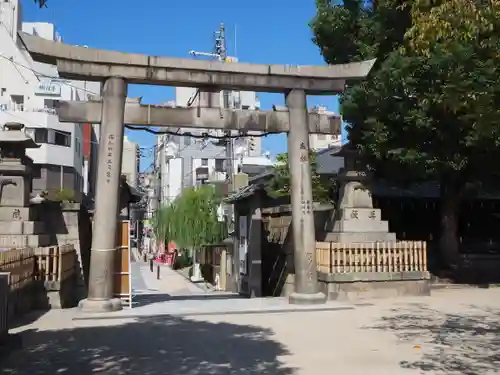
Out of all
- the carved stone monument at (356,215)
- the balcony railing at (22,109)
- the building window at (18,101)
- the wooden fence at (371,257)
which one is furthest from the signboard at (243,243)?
the building window at (18,101)

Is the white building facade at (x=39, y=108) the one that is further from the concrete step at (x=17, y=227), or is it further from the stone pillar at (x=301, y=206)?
the stone pillar at (x=301, y=206)

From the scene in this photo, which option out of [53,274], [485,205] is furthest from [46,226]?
[485,205]

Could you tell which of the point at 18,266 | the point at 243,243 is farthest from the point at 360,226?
the point at 18,266

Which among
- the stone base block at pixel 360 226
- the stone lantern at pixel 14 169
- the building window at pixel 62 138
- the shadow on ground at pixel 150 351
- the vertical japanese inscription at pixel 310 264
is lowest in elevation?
the shadow on ground at pixel 150 351

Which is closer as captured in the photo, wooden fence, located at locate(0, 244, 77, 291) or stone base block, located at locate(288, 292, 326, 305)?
wooden fence, located at locate(0, 244, 77, 291)

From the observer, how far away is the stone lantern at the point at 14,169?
13.7m

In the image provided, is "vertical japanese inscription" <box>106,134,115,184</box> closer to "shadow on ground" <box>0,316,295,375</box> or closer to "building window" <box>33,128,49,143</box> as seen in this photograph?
"shadow on ground" <box>0,316,295,375</box>

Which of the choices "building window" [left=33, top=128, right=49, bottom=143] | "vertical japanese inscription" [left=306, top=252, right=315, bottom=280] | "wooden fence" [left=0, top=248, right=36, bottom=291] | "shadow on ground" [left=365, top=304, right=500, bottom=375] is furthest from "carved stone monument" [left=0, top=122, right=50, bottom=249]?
"building window" [left=33, top=128, right=49, bottom=143]

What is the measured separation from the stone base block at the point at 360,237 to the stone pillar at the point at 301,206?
59.2 inches

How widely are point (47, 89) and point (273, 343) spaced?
37152 mm

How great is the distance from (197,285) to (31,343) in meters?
25.1

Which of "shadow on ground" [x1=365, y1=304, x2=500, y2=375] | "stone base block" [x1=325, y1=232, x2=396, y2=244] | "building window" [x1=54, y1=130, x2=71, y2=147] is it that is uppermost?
"building window" [x1=54, y1=130, x2=71, y2=147]

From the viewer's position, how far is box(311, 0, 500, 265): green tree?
14.3 metres

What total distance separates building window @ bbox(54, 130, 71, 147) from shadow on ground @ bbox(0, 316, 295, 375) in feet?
103
